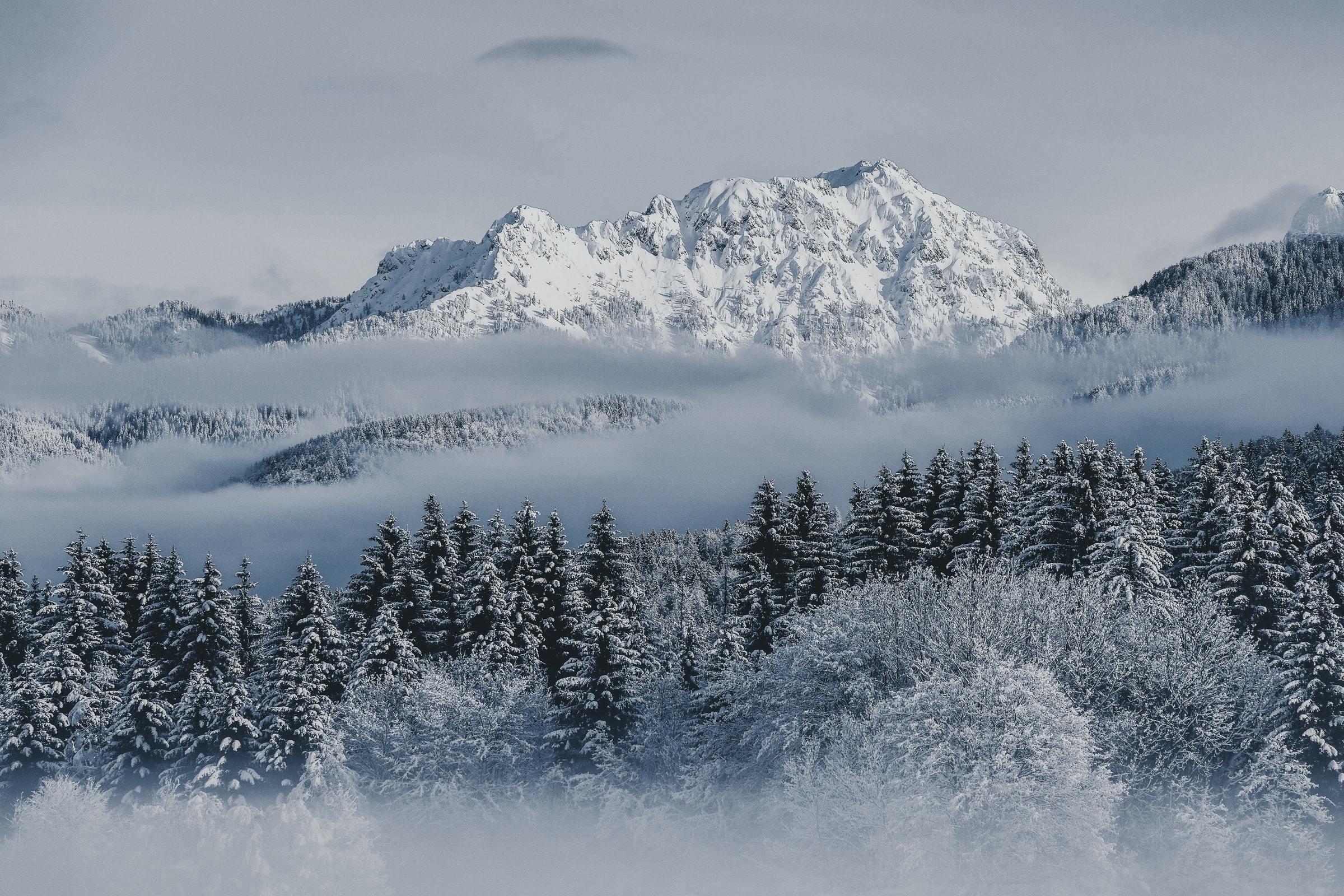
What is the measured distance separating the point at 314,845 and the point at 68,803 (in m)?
14.7

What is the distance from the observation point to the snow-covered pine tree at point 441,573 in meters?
73.5

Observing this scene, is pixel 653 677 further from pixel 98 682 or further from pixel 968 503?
pixel 98 682

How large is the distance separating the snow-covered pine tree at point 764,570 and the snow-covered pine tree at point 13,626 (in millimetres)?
43158

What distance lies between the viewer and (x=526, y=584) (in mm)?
72875

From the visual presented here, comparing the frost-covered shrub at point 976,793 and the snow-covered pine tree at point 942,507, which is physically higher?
the snow-covered pine tree at point 942,507

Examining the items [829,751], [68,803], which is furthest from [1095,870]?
[68,803]

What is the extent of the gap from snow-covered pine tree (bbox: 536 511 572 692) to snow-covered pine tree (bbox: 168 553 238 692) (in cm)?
1723

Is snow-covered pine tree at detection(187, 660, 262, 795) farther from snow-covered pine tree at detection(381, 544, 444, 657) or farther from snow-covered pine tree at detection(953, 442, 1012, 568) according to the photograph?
snow-covered pine tree at detection(953, 442, 1012, 568)

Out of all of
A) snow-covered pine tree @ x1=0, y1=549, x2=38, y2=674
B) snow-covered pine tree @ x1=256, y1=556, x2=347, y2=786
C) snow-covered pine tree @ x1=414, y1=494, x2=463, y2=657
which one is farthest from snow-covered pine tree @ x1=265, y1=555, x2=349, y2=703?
snow-covered pine tree @ x1=0, y1=549, x2=38, y2=674

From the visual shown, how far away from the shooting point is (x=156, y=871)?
61.2 metres

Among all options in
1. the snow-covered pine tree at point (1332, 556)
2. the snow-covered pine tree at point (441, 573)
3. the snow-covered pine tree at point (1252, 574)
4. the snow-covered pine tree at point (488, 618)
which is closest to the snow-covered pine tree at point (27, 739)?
the snow-covered pine tree at point (441, 573)

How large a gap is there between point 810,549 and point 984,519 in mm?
10142

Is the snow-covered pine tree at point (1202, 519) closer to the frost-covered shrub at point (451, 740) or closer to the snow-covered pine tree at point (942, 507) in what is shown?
the snow-covered pine tree at point (942, 507)

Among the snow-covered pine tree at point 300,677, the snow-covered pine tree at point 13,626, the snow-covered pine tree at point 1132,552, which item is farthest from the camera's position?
the snow-covered pine tree at point 13,626
